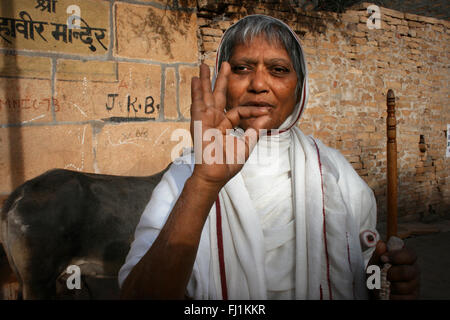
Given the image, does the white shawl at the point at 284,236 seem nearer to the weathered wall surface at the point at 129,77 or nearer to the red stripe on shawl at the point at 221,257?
the red stripe on shawl at the point at 221,257

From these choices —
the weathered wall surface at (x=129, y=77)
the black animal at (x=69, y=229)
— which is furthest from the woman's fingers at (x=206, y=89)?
the weathered wall surface at (x=129, y=77)

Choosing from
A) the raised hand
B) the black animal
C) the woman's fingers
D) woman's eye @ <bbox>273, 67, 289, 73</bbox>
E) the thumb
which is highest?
woman's eye @ <bbox>273, 67, 289, 73</bbox>

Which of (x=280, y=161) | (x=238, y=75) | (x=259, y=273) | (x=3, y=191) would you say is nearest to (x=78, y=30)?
(x=3, y=191)

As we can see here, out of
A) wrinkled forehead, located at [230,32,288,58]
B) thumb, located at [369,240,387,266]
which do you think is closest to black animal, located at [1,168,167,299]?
wrinkled forehead, located at [230,32,288,58]

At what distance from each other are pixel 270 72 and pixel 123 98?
8.11 ft

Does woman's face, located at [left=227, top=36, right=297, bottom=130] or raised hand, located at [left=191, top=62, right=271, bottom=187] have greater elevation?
woman's face, located at [left=227, top=36, right=297, bottom=130]

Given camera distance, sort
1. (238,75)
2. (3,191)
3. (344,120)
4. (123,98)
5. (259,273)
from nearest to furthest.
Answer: (259,273) → (238,75) → (3,191) → (123,98) → (344,120)

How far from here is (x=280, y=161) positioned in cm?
133

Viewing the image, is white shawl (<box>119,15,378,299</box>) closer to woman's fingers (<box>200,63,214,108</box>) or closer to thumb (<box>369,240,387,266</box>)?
thumb (<box>369,240,387,266</box>)

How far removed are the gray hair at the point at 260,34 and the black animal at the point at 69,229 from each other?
70.6 inches

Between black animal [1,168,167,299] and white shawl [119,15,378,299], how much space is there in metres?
1.60

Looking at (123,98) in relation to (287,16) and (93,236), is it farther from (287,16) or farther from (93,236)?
(287,16)

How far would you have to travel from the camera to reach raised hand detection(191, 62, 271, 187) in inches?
32.3

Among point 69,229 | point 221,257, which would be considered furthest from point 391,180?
point 69,229
